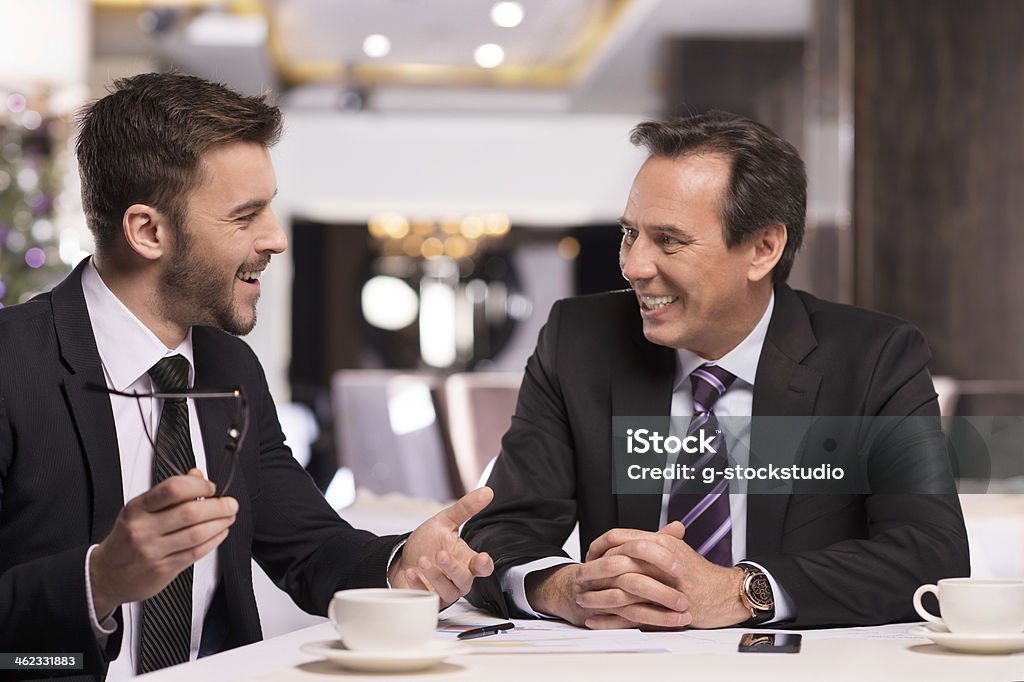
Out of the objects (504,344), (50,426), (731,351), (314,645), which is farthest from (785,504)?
(504,344)

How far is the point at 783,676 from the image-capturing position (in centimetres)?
98

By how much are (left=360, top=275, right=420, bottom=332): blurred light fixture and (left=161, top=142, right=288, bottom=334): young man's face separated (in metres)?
8.35

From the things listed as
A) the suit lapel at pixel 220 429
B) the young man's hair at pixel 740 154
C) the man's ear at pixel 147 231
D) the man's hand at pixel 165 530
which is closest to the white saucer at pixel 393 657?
the man's hand at pixel 165 530

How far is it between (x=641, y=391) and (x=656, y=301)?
0.42 ft

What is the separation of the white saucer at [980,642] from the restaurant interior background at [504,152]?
0.94 meters

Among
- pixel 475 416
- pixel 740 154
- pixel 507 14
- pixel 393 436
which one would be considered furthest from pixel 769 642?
pixel 507 14

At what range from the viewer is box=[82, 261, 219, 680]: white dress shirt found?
1421 mm

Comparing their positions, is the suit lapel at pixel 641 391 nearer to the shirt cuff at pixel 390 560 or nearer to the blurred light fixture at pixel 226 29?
the shirt cuff at pixel 390 560

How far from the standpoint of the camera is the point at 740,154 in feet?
5.85

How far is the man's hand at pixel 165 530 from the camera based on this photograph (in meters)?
1.03

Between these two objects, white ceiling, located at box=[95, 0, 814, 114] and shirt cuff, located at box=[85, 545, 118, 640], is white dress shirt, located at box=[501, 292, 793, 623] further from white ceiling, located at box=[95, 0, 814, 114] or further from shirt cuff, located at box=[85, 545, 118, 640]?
white ceiling, located at box=[95, 0, 814, 114]

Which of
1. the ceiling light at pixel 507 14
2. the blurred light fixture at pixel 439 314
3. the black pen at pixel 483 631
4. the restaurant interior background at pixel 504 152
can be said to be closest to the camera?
the black pen at pixel 483 631

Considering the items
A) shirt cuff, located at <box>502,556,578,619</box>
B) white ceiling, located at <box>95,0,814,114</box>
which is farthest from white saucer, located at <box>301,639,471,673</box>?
white ceiling, located at <box>95,0,814,114</box>

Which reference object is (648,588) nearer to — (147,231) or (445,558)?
(445,558)
